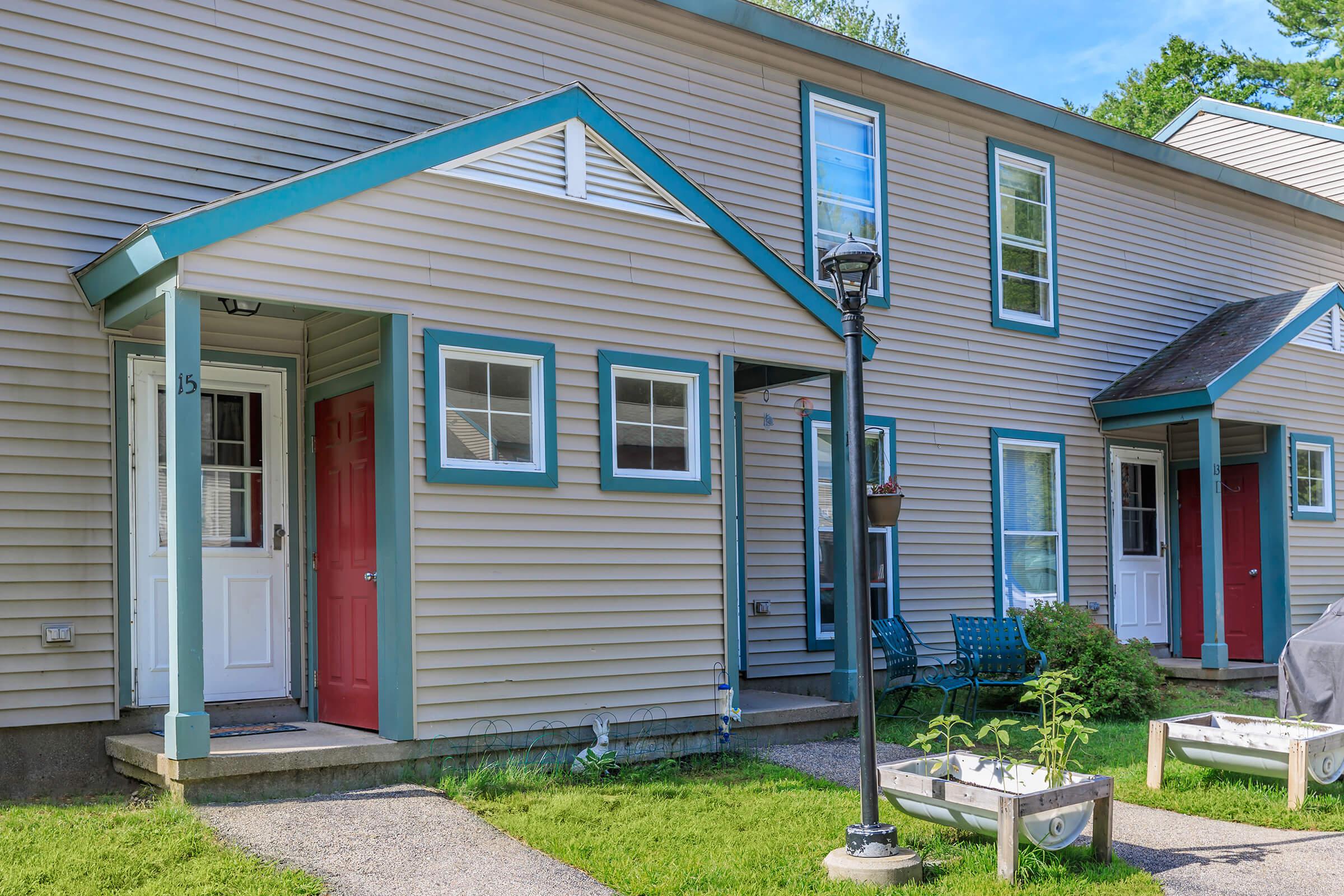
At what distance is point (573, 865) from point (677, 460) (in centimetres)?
328

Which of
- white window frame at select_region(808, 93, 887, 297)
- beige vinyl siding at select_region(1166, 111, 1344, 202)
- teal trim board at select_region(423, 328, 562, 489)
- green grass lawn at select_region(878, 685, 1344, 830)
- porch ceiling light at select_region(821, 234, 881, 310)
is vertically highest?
beige vinyl siding at select_region(1166, 111, 1344, 202)

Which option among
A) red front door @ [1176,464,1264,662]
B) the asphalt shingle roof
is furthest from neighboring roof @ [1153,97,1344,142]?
red front door @ [1176,464,1264,662]

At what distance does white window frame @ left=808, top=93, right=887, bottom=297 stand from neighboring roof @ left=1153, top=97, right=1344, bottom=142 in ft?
29.0

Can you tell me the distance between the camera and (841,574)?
893cm

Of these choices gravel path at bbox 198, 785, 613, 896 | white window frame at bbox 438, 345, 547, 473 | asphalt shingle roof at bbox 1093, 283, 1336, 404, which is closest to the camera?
gravel path at bbox 198, 785, 613, 896

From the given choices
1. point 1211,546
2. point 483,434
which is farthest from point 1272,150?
point 483,434

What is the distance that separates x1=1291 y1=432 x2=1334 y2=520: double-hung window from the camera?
44.2 ft

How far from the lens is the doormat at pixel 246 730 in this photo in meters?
6.91

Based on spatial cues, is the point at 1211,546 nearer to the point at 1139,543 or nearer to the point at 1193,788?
the point at 1139,543

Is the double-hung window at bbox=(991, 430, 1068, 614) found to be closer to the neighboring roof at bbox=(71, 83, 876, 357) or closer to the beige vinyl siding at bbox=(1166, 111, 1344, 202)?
the neighboring roof at bbox=(71, 83, 876, 357)

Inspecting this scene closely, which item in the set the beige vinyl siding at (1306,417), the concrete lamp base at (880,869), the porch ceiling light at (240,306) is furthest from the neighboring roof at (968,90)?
the concrete lamp base at (880,869)

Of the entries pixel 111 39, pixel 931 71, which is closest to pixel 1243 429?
pixel 931 71

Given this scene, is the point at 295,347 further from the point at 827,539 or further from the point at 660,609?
the point at 827,539

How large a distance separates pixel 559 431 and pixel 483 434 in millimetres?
538
